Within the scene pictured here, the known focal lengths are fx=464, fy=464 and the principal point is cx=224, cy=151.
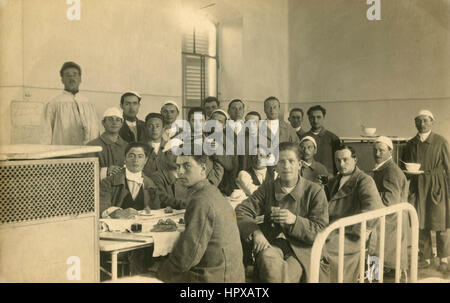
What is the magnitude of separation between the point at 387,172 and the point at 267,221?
1.10 meters

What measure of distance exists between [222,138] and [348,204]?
1129 millimetres

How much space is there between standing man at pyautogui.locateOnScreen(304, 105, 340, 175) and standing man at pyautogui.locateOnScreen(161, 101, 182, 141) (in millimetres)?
1149

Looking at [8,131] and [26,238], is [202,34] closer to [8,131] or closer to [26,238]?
[8,131]

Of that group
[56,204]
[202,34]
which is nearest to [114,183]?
[56,204]

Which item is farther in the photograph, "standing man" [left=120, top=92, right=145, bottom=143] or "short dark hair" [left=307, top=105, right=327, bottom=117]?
"short dark hair" [left=307, top=105, right=327, bottom=117]

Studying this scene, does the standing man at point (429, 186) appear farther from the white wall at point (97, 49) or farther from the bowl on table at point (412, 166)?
the white wall at point (97, 49)

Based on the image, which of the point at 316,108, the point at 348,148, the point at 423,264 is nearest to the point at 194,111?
the point at 316,108

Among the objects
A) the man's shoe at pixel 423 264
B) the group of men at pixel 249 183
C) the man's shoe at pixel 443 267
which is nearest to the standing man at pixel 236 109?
the group of men at pixel 249 183

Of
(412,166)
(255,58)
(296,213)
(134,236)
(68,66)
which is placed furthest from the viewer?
(255,58)

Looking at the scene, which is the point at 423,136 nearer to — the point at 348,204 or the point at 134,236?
the point at 348,204

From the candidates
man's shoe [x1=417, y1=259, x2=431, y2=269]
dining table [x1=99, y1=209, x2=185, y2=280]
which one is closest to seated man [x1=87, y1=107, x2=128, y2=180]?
dining table [x1=99, y1=209, x2=185, y2=280]

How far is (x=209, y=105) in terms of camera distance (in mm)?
3848

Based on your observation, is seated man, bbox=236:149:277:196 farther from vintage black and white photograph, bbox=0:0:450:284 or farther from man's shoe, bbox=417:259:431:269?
man's shoe, bbox=417:259:431:269

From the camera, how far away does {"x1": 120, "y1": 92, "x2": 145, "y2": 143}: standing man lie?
363 centimetres
